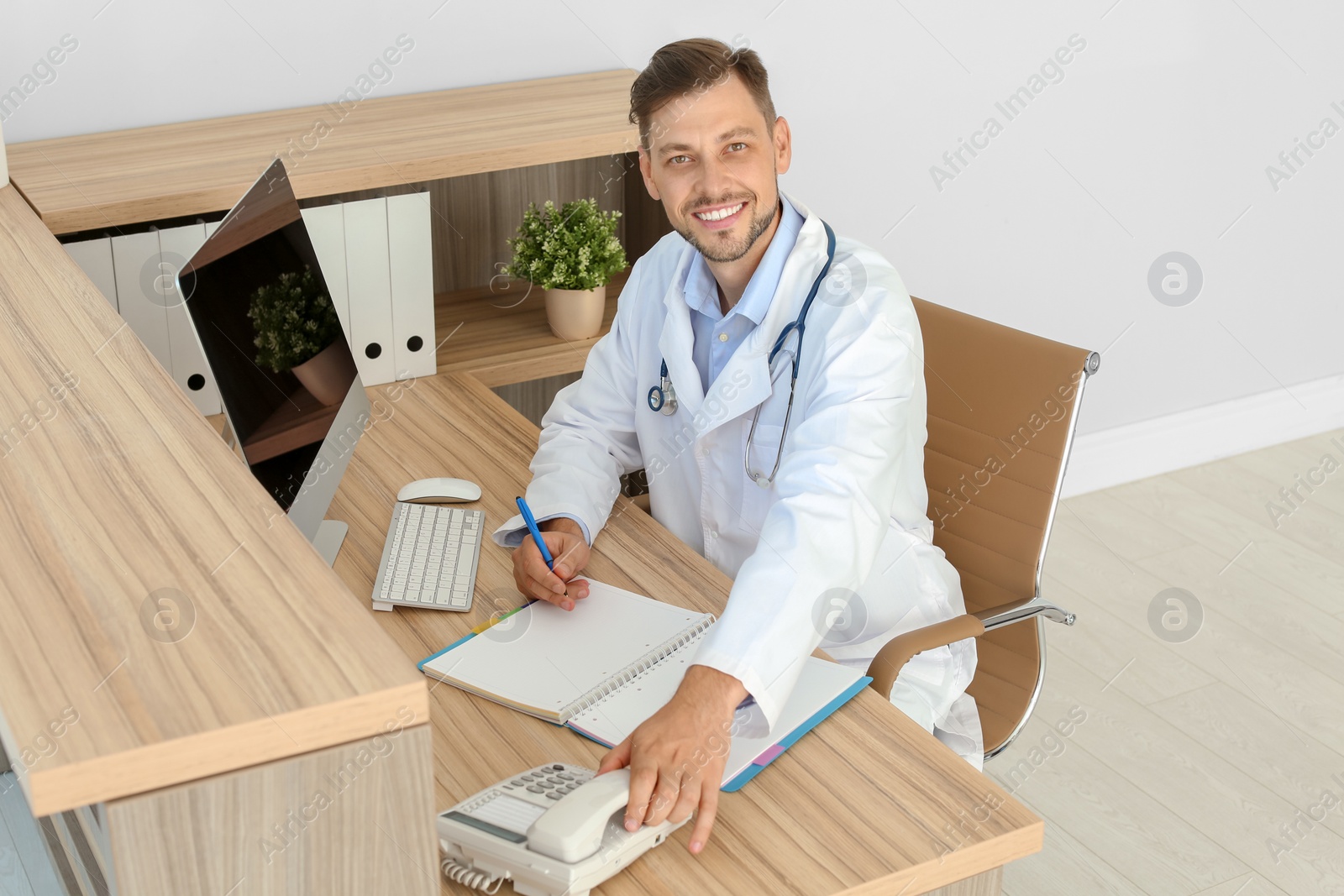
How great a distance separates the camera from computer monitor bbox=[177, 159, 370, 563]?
1.44 meters

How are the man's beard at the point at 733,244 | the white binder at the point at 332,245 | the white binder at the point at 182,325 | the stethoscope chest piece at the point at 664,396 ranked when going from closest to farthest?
the man's beard at the point at 733,244 → the stethoscope chest piece at the point at 664,396 → the white binder at the point at 182,325 → the white binder at the point at 332,245

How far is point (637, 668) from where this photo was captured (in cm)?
147

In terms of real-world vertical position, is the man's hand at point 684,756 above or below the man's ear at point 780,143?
below

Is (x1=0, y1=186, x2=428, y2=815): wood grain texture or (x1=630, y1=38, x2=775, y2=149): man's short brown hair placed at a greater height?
(x1=630, y1=38, x2=775, y2=149): man's short brown hair

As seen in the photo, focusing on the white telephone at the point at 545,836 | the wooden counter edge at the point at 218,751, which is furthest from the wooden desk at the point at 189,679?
the white telephone at the point at 545,836

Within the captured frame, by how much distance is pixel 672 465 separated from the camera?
1953 mm

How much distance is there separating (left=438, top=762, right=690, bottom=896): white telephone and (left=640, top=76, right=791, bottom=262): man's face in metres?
0.86

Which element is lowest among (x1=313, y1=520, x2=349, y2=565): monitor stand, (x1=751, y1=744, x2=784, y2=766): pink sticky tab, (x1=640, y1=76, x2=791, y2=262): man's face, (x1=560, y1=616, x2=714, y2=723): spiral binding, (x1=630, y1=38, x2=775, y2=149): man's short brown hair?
(x1=313, y1=520, x2=349, y2=565): monitor stand

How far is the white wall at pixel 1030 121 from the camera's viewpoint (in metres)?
2.29

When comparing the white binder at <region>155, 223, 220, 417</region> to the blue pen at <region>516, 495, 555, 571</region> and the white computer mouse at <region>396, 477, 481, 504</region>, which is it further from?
the blue pen at <region>516, 495, 555, 571</region>

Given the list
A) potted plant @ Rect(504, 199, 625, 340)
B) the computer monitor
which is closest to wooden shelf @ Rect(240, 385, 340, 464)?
the computer monitor

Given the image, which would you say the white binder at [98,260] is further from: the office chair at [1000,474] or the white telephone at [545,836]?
the white telephone at [545,836]

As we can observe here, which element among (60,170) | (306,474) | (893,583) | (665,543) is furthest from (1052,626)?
(60,170)

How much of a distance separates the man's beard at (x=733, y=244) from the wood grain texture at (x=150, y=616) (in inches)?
32.9
